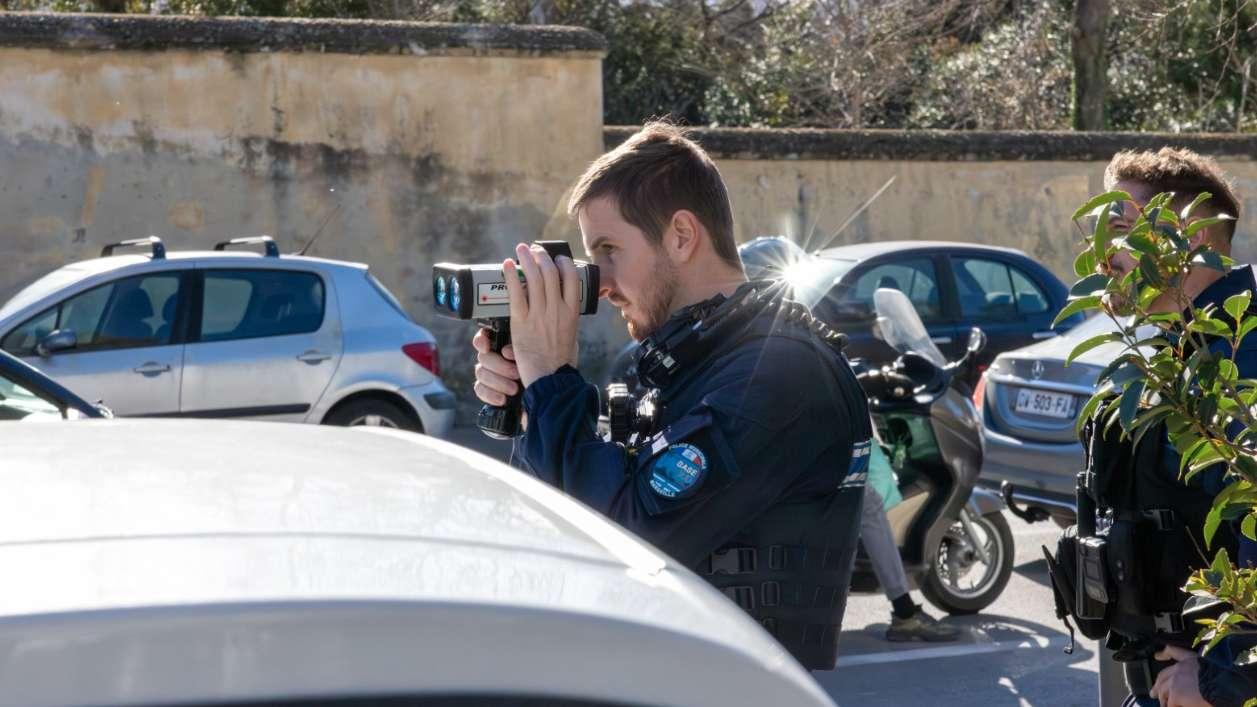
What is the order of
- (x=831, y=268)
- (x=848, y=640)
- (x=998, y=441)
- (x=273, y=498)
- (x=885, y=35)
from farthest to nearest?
(x=885, y=35) < (x=831, y=268) < (x=998, y=441) < (x=848, y=640) < (x=273, y=498)

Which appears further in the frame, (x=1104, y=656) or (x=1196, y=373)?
(x=1104, y=656)

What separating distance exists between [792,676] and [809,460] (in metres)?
1.02

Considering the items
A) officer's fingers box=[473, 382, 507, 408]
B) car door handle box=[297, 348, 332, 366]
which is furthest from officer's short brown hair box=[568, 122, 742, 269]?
car door handle box=[297, 348, 332, 366]

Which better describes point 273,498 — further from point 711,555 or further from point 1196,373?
point 1196,373

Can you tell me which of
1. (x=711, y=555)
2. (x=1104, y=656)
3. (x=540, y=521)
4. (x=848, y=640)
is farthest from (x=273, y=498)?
(x=848, y=640)

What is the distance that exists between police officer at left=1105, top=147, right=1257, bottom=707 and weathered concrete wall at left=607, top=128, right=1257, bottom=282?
10568 mm

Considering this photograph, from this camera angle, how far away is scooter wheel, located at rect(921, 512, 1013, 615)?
21.9 ft

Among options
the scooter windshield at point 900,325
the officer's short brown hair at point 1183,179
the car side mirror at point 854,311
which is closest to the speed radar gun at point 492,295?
the officer's short brown hair at point 1183,179

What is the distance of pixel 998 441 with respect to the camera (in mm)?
7793

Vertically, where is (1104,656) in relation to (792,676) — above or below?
below

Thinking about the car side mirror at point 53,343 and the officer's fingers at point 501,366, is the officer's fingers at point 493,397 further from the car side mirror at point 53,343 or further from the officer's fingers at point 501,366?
the car side mirror at point 53,343

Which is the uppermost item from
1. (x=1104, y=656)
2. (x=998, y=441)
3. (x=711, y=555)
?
(x=711, y=555)

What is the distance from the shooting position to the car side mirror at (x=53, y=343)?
27.7ft

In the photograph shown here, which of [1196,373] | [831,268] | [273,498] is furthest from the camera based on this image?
[831,268]
